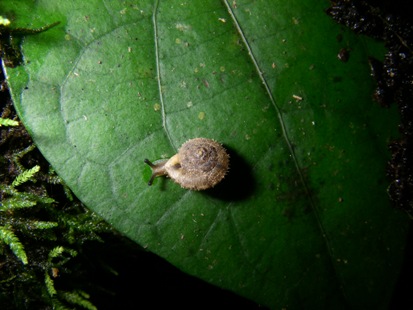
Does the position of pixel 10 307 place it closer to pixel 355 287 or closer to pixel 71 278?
pixel 71 278

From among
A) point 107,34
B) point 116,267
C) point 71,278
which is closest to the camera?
point 107,34

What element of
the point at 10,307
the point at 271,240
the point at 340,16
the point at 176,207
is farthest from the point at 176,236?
the point at 340,16

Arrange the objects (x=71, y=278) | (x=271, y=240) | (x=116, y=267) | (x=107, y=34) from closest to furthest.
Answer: (x=107, y=34), (x=271, y=240), (x=71, y=278), (x=116, y=267)

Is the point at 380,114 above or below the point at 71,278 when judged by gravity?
above

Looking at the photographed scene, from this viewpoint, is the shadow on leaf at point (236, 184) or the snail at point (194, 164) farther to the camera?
the shadow on leaf at point (236, 184)

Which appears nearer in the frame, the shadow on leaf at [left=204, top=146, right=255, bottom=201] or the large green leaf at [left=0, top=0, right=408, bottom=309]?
the large green leaf at [left=0, top=0, right=408, bottom=309]
